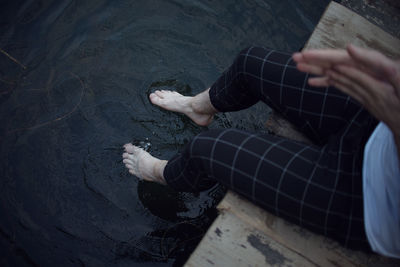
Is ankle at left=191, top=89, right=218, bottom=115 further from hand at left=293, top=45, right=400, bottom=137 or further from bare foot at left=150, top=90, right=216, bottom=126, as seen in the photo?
hand at left=293, top=45, right=400, bottom=137

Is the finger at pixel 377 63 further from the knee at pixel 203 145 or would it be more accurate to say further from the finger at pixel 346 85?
the knee at pixel 203 145

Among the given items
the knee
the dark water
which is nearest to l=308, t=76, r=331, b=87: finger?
the knee

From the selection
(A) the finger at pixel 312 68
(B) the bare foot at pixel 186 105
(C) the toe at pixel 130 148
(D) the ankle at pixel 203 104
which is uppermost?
(A) the finger at pixel 312 68

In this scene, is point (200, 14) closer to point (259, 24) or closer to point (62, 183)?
point (259, 24)

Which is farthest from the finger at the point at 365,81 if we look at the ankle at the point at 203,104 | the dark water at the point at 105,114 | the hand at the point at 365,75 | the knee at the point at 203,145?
→ the dark water at the point at 105,114

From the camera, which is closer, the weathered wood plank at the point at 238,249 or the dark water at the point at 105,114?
the weathered wood plank at the point at 238,249

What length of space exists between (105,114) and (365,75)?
1.92m

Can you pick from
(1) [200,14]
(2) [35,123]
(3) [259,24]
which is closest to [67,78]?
(2) [35,123]

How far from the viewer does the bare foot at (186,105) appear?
216 cm

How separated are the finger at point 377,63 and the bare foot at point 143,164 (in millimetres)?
1218

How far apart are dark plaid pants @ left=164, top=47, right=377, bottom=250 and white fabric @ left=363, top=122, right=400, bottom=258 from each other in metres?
0.04

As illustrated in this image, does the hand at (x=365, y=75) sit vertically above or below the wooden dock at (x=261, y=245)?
above

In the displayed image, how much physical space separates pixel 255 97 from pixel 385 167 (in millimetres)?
844

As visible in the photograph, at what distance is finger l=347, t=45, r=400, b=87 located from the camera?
1.01 m
